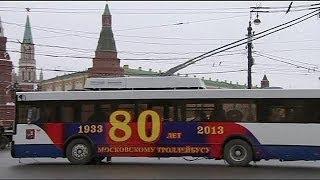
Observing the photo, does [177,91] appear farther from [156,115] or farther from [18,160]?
[18,160]

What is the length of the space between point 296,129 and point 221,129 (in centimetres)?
248

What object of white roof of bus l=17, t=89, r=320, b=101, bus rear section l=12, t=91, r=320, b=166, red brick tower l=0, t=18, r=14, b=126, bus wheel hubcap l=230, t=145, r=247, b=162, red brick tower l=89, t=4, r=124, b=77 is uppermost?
red brick tower l=89, t=4, r=124, b=77

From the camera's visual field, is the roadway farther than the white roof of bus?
No

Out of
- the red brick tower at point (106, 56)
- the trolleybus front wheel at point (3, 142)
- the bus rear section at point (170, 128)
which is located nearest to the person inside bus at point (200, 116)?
the bus rear section at point (170, 128)

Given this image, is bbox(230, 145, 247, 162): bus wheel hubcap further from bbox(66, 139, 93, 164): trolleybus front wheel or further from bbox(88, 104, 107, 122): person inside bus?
bbox(66, 139, 93, 164): trolleybus front wheel

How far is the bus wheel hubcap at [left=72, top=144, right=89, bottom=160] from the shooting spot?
18.8 metres

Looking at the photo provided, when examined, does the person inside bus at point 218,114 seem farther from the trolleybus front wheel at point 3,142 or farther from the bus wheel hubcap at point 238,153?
the trolleybus front wheel at point 3,142

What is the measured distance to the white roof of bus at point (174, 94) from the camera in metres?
17.8

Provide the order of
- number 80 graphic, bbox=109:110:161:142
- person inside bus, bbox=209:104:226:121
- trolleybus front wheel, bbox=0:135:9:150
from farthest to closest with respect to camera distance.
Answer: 1. trolleybus front wheel, bbox=0:135:9:150
2. number 80 graphic, bbox=109:110:161:142
3. person inside bus, bbox=209:104:226:121

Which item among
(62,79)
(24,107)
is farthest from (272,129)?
(62,79)

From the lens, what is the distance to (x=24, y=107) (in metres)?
19.4

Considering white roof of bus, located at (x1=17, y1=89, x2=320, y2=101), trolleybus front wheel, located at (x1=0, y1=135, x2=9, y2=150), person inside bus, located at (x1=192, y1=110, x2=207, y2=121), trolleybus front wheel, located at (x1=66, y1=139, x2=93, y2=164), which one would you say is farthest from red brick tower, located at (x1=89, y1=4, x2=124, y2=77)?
person inside bus, located at (x1=192, y1=110, x2=207, y2=121)

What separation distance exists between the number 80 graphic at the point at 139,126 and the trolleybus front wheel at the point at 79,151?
37.0 inches

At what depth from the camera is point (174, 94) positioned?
1856 cm
